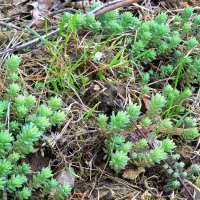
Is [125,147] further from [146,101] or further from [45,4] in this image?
[45,4]

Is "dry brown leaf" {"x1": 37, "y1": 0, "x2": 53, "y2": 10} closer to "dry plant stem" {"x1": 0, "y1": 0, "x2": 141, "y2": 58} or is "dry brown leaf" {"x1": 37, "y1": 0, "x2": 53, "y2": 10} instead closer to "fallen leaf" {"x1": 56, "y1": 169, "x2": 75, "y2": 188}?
"dry plant stem" {"x1": 0, "y1": 0, "x2": 141, "y2": 58}

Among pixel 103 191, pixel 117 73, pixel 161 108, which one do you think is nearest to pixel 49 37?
pixel 117 73

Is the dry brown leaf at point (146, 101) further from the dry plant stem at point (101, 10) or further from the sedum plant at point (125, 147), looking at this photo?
the dry plant stem at point (101, 10)

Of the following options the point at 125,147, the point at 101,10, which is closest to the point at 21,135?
the point at 125,147

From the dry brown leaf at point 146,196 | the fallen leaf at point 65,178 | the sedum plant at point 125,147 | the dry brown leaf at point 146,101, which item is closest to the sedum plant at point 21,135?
the fallen leaf at point 65,178

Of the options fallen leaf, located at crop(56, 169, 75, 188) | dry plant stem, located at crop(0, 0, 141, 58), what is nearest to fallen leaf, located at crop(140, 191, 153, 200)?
fallen leaf, located at crop(56, 169, 75, 188)

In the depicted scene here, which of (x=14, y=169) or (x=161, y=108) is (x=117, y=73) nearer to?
(x=161, y=108)
